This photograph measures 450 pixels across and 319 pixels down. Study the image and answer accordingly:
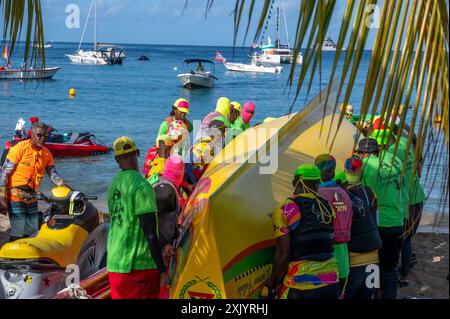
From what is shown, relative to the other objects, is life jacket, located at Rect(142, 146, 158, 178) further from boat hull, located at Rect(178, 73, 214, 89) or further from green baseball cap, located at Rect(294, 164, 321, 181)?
boat hull, located at Rect(178, 73, 214, 89)

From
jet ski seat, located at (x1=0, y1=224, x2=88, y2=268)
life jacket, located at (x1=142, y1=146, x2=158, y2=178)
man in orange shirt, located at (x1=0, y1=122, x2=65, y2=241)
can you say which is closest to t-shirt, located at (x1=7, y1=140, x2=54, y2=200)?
man in orange shirt, located at (x1=0, y1=122, x2=65, y2=241)

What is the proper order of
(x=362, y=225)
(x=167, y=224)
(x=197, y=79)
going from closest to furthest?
(x=167, y=224), (x=362, y=225), (x=197, y=79)

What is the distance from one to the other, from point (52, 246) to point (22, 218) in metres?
2.17

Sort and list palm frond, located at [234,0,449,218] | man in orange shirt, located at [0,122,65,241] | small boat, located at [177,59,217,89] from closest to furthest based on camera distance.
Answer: palm frond, located at [234,0,449,218] → man in orange shirt, located at [0,122,65,241] → small boat, located at [177,59,217,89]

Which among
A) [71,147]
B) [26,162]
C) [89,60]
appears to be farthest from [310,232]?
[89,60]

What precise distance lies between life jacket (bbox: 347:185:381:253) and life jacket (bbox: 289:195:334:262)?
2.17 ft

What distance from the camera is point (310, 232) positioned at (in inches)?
165

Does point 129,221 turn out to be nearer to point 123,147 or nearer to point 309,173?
point 123,147

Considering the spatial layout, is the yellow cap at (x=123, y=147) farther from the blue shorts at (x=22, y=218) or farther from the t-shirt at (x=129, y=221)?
the blue shorts at (x=22, y=218)

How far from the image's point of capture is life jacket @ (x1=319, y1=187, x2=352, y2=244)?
15.1 ft

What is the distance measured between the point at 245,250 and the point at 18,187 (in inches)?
130

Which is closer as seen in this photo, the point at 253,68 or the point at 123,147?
the point at 123,147

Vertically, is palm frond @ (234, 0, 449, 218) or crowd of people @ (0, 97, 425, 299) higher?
palm frond @ (234, 0, 449, 218)

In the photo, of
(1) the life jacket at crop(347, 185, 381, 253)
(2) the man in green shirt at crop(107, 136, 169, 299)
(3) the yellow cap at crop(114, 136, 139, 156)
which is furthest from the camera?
(1) the life jacket at crop(347, 185, 381, 253)
